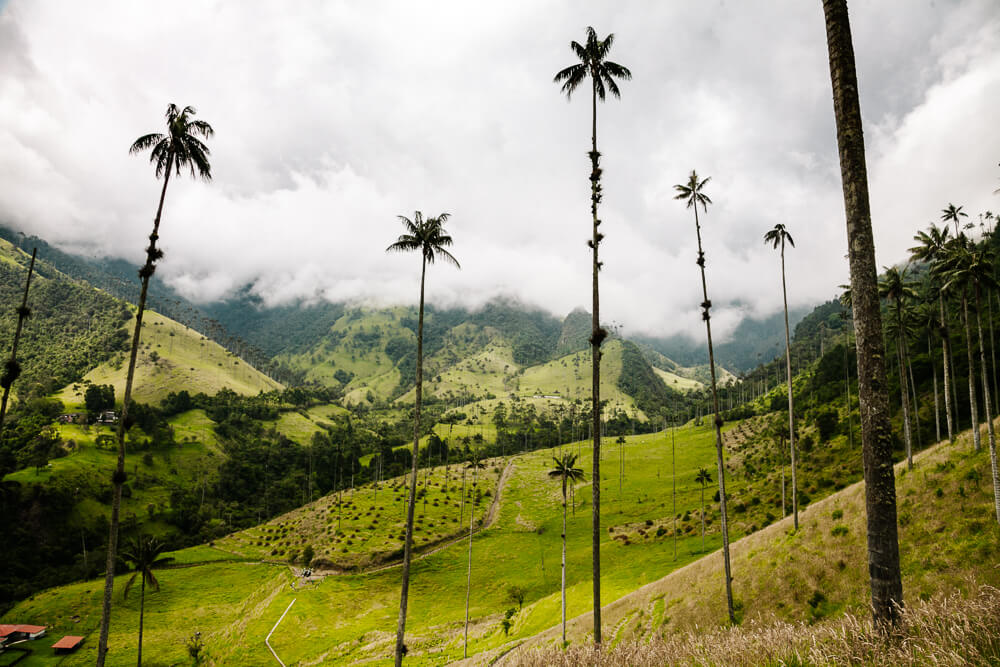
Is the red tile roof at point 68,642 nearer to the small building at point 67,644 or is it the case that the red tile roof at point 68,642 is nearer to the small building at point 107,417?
the small building at point 67,644

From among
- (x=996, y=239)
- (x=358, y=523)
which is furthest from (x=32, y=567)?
(x=996, y=239)

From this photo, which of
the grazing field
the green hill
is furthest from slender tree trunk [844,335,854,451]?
the grazing field

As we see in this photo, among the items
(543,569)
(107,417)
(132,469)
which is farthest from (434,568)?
(107,417)

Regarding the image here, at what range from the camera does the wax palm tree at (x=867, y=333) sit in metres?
8.55

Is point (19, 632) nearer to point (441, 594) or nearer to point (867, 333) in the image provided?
point (441, 594)

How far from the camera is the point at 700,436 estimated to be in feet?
564

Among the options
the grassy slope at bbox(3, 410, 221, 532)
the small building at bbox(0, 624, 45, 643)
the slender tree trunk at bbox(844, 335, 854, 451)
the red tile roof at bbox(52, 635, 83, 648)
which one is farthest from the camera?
the grassy slope at bbox(3, 410, 221, 532)

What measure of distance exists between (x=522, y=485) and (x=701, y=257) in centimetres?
11566

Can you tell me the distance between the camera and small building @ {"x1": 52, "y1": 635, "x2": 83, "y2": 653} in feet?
233

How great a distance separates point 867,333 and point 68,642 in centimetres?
11440

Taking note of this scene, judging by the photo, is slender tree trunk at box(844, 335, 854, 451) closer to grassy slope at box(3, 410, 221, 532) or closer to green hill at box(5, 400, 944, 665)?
green hill at box(5, 400, 944, 665)

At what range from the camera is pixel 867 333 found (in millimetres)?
9438

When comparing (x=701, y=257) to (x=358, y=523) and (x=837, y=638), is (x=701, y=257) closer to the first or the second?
(x=837, y=638)

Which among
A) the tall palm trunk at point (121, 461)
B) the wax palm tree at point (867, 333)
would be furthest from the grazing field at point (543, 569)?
the tall palm trunk at point (121, 461)
